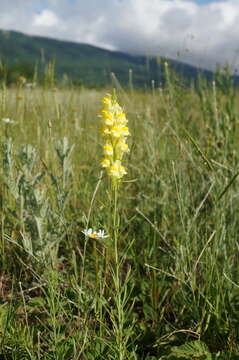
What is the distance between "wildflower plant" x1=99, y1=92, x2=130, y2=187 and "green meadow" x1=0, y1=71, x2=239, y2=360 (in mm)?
80

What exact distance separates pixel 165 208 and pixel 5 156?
0.78 meters

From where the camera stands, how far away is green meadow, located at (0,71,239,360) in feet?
3.84

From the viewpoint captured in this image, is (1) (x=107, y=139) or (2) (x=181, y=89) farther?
(2) (x=181, y=89)

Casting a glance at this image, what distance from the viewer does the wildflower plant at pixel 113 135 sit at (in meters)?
1.00

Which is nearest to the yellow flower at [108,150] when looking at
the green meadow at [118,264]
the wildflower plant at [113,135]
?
the wildflower plant at [113,135]

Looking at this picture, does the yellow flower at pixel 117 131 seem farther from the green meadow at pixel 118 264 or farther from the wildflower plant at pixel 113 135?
the green meadow at pixel 118 264

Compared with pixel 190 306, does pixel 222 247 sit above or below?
above

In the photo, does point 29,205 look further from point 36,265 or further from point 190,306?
point 190,306

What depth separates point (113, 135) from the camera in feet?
3.32

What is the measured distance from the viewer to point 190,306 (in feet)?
4.41

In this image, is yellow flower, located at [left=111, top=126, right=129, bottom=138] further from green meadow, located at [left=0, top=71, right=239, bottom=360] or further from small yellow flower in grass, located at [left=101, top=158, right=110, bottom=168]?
green meadow, located at [left=0, top=71, right=239, bottom=360]

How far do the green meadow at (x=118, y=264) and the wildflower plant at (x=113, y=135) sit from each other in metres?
0.08

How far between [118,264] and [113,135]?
0.33 meters

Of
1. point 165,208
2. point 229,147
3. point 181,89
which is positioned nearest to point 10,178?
point 165,208
